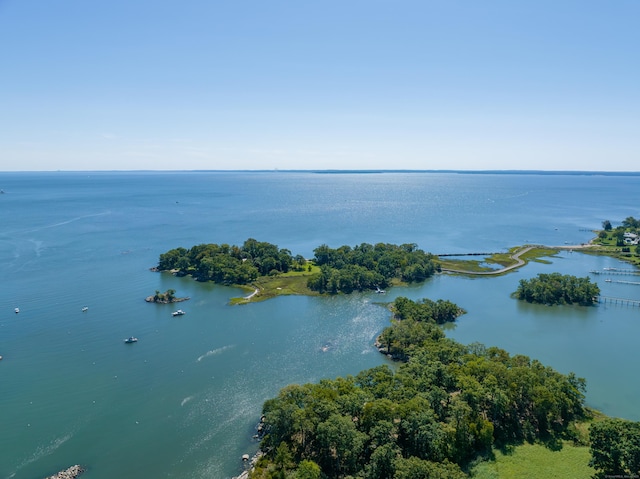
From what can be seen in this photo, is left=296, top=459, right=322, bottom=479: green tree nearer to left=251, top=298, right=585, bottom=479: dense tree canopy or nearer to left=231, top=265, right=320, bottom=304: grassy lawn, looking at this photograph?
left=251, top=298, right=585, bottom=479: dense tree canopy

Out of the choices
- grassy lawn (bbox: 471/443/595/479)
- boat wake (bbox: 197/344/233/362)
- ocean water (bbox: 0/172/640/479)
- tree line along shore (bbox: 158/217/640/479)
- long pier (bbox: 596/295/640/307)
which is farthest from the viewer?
long pier (bbox: 596/295/640/307)

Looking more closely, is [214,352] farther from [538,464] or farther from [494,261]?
[494,261]

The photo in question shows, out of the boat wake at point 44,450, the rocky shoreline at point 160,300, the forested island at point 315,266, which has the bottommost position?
the boat wake at point 44,450

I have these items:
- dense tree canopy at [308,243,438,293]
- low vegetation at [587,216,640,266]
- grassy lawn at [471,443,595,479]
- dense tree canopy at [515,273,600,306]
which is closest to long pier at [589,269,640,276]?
low vegetation at [587,216,640,266]

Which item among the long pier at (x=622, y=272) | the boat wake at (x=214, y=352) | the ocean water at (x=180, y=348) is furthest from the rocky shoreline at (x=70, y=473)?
the long pier at (x=622, y=272)

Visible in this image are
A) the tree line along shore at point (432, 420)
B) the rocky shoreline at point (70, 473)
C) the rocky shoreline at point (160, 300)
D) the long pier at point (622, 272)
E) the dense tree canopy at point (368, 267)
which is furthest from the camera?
the long pier at point (622, 272)

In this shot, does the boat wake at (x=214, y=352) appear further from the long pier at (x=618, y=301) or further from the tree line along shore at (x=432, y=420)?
the long pier at (x=618, y=301)

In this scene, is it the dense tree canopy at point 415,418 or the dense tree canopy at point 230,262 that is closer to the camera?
the dense tree canopy at point 415,418
